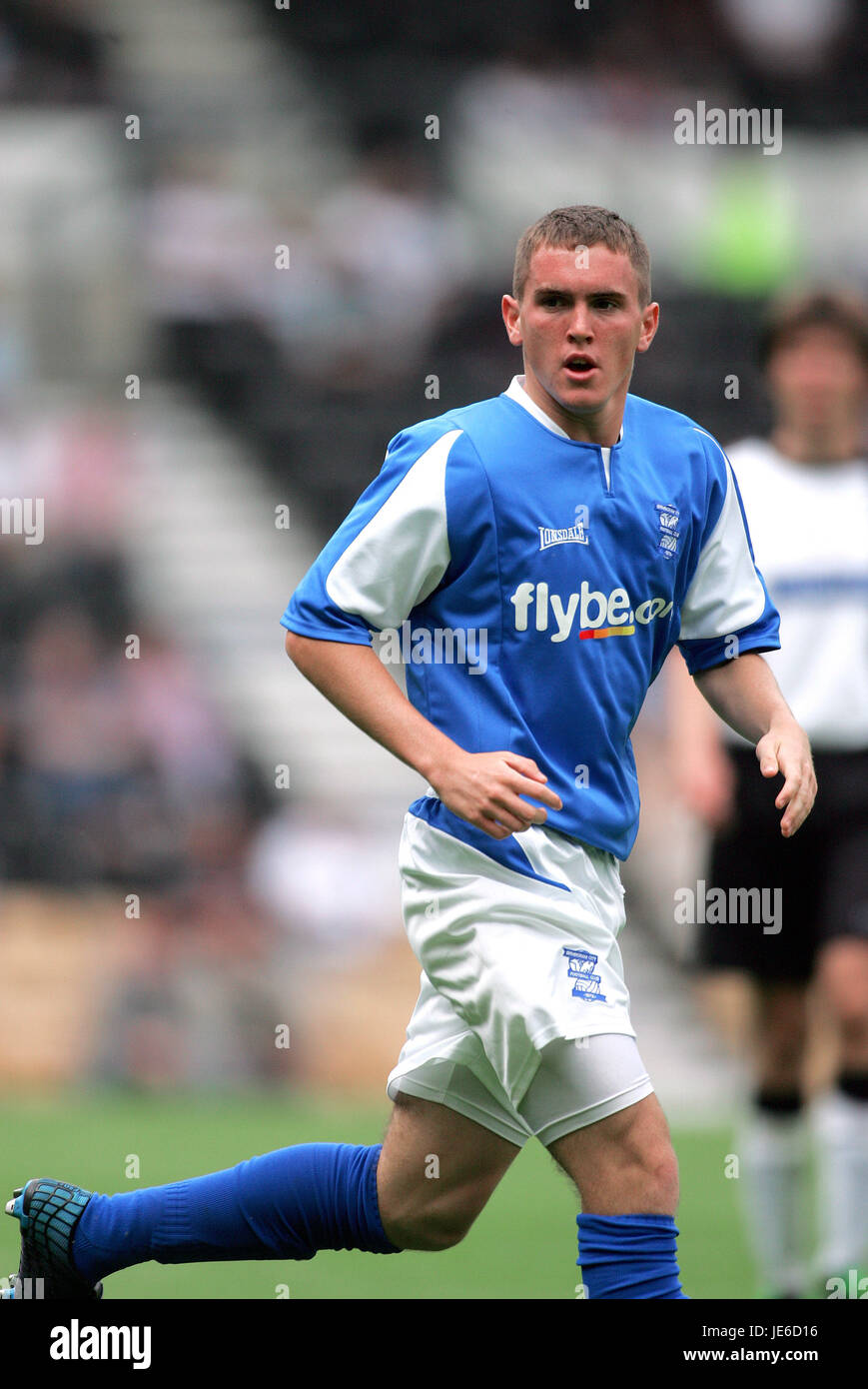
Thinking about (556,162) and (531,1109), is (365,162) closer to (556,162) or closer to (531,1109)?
(556,162)

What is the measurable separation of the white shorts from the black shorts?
1790 millimetres

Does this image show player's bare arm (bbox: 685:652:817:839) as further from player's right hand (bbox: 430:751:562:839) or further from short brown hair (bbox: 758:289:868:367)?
short brown hair (bbox: 758:289:868:367)

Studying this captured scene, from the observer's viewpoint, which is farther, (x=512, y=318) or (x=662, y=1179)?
(x=512, y=318)

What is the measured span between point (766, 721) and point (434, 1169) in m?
0.96

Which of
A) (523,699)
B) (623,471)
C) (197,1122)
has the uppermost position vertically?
(623,471)

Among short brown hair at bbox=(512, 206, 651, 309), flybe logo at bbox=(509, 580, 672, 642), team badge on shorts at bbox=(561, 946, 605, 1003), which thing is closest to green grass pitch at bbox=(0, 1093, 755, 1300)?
team badge on shorts at bbox=(561, 946, 605, 1003)

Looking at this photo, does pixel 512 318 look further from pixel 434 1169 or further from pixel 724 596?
pixel 434 1169

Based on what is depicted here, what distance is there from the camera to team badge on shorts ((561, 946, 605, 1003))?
3357 mm

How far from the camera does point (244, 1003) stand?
10.1 m

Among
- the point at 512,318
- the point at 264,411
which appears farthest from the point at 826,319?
the point at 264,411

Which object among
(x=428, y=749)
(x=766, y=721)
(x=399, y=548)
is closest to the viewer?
(x=428, y=749)

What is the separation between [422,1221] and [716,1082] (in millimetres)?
7252

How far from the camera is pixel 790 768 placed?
11.3ft

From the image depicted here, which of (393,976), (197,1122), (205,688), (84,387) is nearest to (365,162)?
(84,387)
